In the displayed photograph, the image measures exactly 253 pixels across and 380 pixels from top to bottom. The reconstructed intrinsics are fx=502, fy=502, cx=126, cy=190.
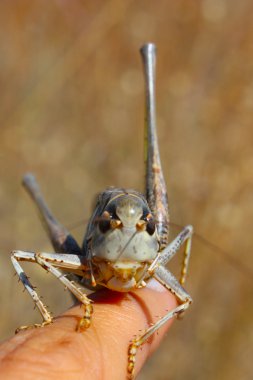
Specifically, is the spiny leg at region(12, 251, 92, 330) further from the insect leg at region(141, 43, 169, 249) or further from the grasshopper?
the insect leg at region(141, 43, 169, 249)

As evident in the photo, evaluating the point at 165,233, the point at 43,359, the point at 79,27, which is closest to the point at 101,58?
the point at 79,27

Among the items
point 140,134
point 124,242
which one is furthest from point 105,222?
point 140,134

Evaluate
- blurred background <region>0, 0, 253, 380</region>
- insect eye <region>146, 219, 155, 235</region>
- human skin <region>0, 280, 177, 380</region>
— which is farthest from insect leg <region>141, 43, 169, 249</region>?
blurred background <region>0, 0, 253, 380</region>

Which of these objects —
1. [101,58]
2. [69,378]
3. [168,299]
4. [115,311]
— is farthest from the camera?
[101,58]

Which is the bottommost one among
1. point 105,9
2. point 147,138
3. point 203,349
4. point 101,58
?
point 203,349

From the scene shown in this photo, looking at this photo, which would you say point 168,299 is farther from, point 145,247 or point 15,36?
point 15,36

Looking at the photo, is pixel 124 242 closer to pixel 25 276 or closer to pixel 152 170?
pixel 25 276
